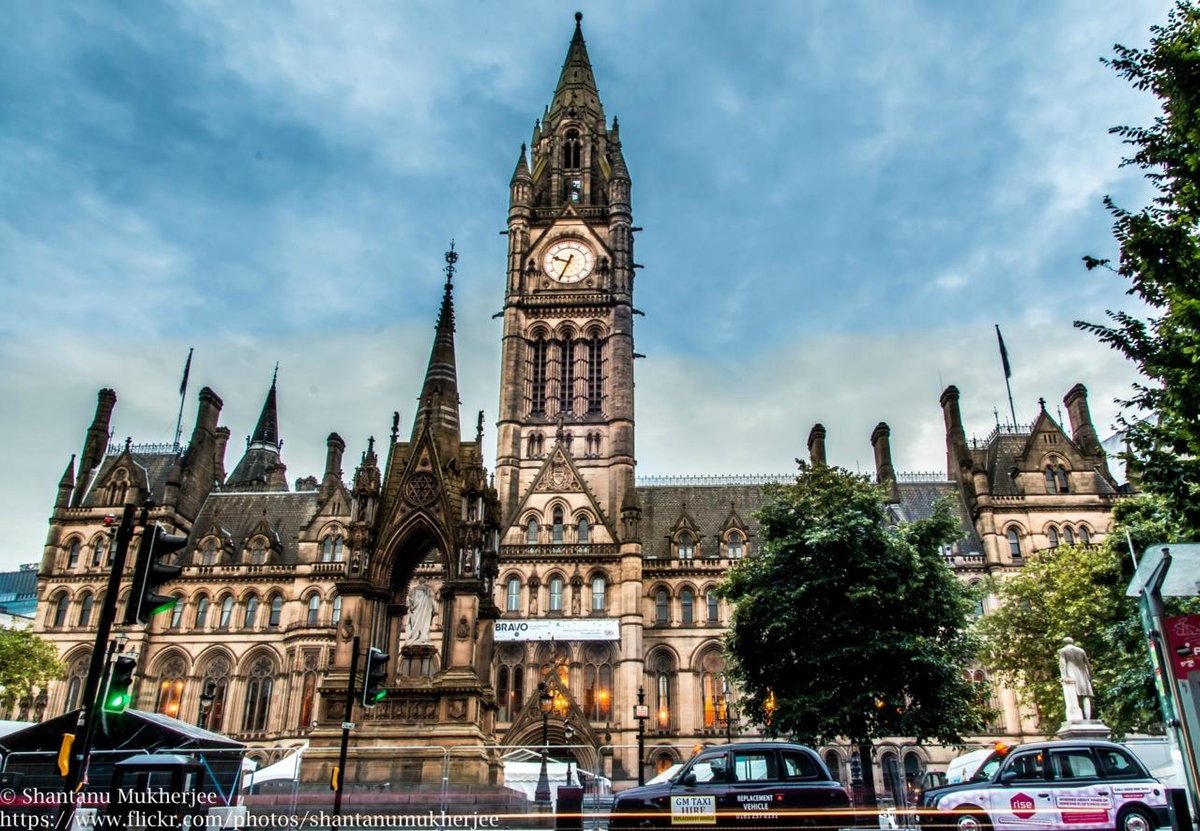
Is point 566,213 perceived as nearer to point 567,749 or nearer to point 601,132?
point 601,132

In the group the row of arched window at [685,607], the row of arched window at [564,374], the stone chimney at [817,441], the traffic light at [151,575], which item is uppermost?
the row of arched window at [564,374]

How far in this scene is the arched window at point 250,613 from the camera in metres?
51.0

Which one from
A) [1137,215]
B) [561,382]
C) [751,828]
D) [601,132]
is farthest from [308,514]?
[1137,215]

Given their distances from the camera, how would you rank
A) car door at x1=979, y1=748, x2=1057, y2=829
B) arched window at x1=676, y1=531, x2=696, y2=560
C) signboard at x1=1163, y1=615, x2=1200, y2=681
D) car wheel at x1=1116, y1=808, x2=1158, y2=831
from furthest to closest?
arched window at x1=676, y1=531, x2=696, y2=560
car door at x1=979, y1=748, x2=1057, y2=829
car wheel at x1=1116, y1=808, x2=1158, y2=831
signboard at x1=1163, y1=615, x2=1200, y2=681

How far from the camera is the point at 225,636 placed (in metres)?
50.5

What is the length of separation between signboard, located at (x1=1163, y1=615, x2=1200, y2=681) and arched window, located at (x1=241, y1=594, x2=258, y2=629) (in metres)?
50.8

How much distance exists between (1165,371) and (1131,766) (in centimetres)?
676

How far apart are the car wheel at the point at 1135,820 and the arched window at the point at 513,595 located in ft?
119

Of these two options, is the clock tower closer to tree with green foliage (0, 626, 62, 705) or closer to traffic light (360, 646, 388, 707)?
tree with green foliage (0, 626, 62, 705)

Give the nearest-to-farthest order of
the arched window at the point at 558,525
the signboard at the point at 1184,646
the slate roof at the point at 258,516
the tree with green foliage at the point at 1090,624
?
1. the signboard at the point at 1184,646
2. the tree with green foliage at the point at 1090,624
3. the arched window at the point at 558,525
4. the slate roof at the point at 258,516

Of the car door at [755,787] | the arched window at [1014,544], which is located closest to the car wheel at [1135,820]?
the car door at [755,787]

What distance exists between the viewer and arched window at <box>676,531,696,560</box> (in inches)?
2021

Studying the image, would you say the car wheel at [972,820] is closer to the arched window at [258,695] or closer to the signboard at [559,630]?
the signboard at [559,630]

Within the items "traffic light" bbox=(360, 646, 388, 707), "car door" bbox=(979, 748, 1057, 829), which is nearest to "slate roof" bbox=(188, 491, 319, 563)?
"traffic light" bbox=(360, 646, 388, 707)
